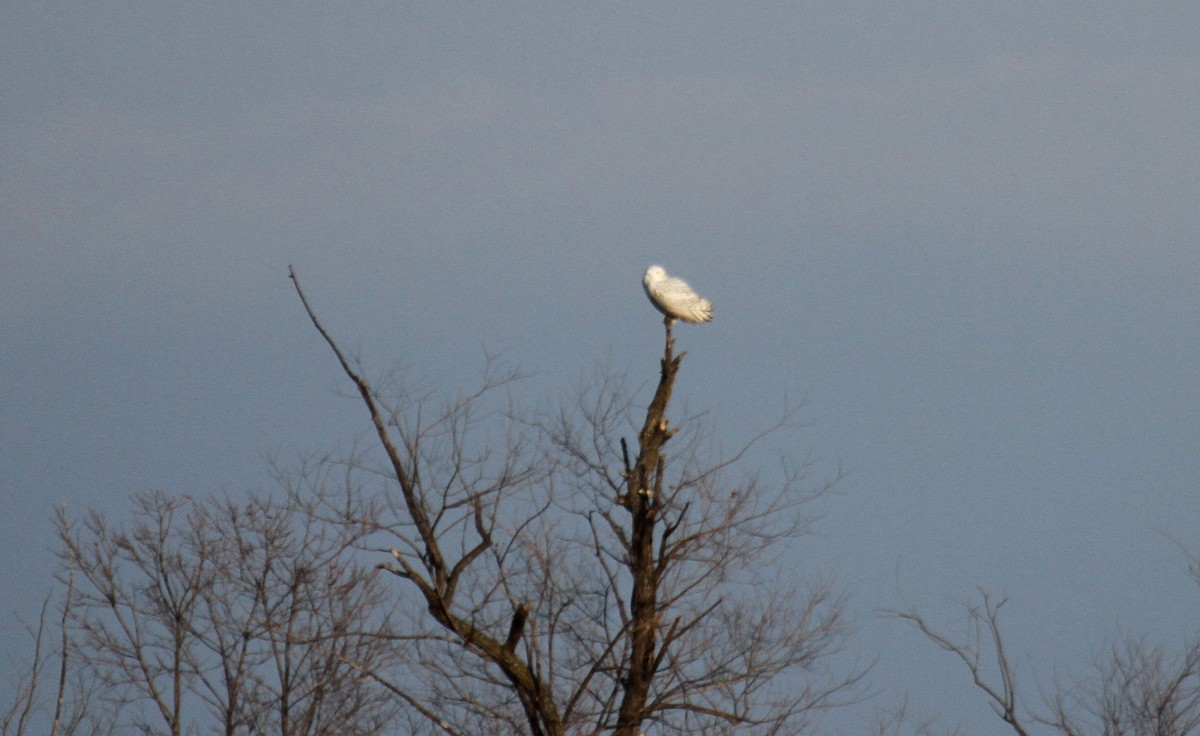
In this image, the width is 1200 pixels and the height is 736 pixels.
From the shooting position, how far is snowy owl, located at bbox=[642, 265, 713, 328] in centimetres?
1097

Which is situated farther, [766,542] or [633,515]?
[766,542]

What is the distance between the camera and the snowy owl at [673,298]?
11.0m

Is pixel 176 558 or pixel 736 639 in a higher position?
pixel 176 558

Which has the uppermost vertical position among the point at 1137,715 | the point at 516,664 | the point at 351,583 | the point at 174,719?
the point at 351,583

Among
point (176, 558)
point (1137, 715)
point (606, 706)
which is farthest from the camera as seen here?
point (176, 558)

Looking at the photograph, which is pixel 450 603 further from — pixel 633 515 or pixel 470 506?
pixel 633 515

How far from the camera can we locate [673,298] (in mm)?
10984

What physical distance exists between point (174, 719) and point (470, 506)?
22.7 feet

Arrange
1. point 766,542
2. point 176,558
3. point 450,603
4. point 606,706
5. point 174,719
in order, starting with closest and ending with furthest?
point 450,603, point 606,706, point 766,542, point 174,719, point 176,558

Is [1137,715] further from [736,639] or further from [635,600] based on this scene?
[635,600]

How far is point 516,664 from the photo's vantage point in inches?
352

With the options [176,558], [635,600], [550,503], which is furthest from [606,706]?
[176,558]

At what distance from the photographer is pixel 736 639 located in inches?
432

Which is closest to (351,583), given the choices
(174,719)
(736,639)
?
(174,719)
